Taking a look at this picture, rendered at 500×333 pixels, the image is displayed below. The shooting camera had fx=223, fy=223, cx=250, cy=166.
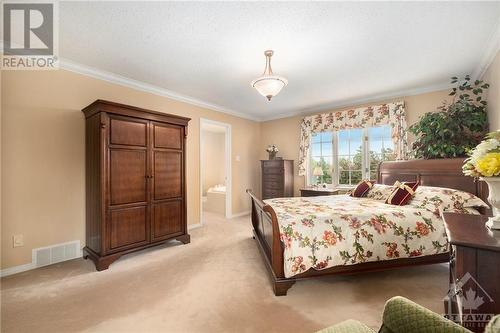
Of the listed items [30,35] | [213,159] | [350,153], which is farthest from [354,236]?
[213,159]

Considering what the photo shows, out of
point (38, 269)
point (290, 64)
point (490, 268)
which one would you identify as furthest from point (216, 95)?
point (490, 268)

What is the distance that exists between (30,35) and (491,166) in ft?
13.4

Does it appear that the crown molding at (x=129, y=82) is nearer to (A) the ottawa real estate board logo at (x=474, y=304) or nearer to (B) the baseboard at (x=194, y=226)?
(B) the baseboard at (x=194, y=226)

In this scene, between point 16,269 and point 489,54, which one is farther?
point 489,54

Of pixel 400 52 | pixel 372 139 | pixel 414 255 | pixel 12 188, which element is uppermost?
pixel 400 52

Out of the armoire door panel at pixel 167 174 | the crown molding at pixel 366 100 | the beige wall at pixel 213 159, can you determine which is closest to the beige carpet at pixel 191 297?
the armoire door panel at pixel 167 174

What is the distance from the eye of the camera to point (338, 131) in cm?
484

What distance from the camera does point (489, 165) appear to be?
127 centimetres

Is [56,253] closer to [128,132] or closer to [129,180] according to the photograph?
[129,180]

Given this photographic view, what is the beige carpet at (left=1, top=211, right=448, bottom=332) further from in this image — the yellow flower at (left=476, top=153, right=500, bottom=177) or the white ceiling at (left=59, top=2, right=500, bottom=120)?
the white ceiling at (left=59, top=2, right=500, bottom=120)

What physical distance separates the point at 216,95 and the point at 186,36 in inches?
74.3

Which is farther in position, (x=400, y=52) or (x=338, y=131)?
(x=338, y=131)

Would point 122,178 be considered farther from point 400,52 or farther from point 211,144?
point 211,144

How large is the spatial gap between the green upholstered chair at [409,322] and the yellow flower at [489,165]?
904 mm
